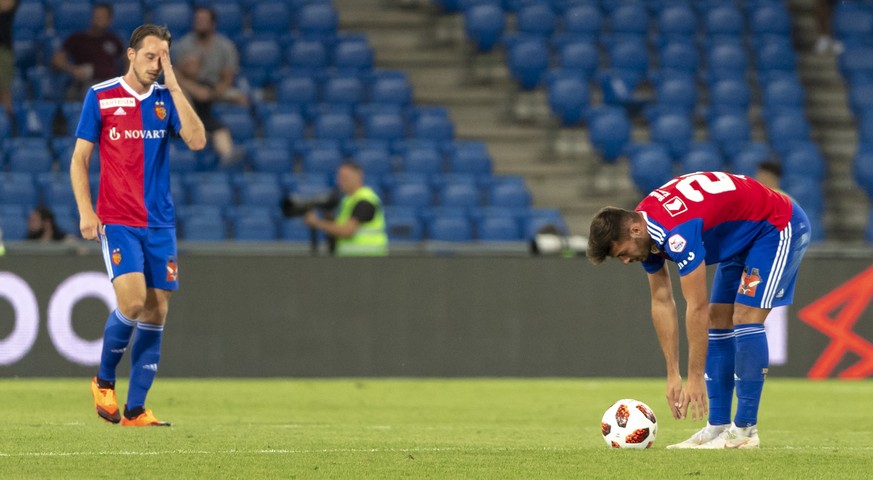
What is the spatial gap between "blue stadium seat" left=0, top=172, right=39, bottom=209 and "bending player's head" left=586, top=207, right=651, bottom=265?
10049 mm

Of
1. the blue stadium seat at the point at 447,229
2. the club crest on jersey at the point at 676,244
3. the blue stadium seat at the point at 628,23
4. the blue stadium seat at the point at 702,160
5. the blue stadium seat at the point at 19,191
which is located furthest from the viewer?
the blue stadium seat at the point at 628,23

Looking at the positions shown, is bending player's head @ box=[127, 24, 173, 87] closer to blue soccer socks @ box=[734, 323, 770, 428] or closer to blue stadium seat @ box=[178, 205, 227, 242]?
blue soccer socks @ box=[734, 323, 770, 428]

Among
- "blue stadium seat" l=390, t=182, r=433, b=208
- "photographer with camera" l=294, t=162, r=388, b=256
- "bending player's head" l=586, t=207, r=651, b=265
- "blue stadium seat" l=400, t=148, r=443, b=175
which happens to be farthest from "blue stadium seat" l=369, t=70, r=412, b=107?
"bending player's head" l=586, t=207, r=651, b=265

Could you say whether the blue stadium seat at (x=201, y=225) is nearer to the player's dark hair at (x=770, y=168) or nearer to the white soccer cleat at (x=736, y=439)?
the player's dark hair at (x=770, y=168)

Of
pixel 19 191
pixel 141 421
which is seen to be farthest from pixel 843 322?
pixel 19 191

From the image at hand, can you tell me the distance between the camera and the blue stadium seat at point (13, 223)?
1500 centimetres

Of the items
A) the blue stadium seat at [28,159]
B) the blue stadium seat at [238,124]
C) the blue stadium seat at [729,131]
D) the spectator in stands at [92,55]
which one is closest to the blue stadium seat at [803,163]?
the blue stadium seat at [729,131]

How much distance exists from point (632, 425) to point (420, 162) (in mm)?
10508

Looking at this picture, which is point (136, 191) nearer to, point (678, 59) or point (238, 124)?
point (238, 124)

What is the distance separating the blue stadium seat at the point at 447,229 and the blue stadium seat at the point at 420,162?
140 cm

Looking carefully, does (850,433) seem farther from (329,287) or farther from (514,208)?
(514,208)

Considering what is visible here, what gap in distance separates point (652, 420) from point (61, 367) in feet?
24.3

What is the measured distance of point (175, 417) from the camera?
32.0 ft

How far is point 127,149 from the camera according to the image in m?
8.60
